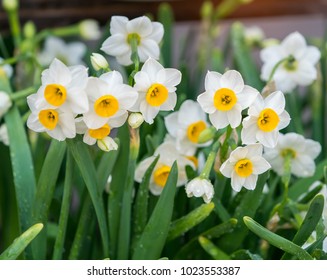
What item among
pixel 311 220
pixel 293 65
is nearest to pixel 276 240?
pixel 311 220

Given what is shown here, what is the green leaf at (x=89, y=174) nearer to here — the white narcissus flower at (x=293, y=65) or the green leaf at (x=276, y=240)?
the green leaf at (x=276, y=240)

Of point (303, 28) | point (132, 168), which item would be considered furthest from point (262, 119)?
point (303, 28)

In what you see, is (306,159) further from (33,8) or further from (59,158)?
(33,8)

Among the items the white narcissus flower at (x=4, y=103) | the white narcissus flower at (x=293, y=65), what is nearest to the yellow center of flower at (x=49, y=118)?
the white narcissus flower at (x=4, y=103)

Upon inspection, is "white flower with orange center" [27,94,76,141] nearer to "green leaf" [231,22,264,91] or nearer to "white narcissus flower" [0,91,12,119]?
"white narcissus flower" [0,91,12,119]

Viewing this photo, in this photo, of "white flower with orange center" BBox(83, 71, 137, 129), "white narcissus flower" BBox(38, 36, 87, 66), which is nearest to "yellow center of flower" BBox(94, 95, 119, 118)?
"white flower with orange center" BBox(83, 71, 137, 129)

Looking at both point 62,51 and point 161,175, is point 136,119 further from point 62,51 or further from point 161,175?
point 62,51
